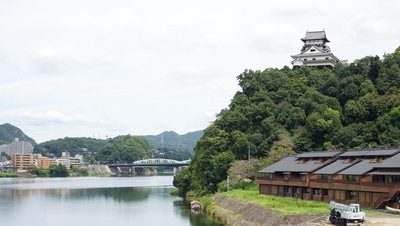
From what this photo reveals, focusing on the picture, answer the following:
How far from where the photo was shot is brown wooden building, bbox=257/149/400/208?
30844 millimetres

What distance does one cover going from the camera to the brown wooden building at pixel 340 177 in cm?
3084

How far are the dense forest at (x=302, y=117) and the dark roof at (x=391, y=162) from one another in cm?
1401

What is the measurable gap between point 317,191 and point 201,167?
72.9 feet

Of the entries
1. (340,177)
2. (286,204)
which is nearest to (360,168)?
(340,177)

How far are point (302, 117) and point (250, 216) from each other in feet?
79.2

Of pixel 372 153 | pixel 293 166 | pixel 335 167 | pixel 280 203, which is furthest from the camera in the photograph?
pixel 293 166

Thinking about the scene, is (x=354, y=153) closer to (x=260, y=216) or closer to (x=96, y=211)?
(x=260, y=216)

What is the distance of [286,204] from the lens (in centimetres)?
3397

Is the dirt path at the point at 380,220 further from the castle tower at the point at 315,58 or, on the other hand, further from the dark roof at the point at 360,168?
the castle tower at the point at 315,58

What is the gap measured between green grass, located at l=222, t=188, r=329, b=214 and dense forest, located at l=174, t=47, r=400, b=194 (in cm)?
869

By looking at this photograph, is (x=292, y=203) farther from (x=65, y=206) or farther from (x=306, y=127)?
(x=65, y=206)

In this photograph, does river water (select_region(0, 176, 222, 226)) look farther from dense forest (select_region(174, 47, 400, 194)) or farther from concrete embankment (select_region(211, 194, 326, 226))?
dense forest (select_region(174, 47, 400, 194))

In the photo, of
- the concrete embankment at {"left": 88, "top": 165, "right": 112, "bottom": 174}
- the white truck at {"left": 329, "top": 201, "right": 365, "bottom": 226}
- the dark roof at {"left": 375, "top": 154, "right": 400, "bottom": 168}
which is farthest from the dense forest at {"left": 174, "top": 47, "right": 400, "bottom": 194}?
the concrete embankment at {"left": 88, "top": 165, "right": 112, "bottom": 174}

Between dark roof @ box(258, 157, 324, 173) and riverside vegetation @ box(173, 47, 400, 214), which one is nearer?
dark roof @ box(258, 157, 324, 173)
